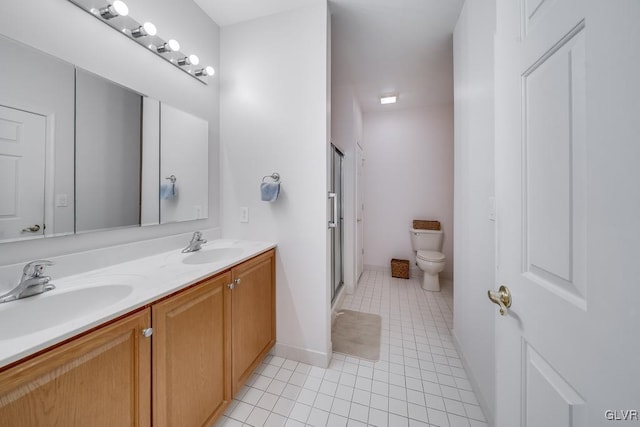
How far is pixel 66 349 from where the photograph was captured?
0.62 metres

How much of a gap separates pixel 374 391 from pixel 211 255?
137 centimetres

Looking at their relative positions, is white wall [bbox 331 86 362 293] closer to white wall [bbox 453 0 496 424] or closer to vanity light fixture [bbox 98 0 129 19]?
white wall [bbox 453 0 496 424]

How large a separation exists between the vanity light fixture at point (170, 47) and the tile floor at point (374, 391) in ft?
7.07

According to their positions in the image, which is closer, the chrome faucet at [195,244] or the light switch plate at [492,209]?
the light switch plate at [492,209]

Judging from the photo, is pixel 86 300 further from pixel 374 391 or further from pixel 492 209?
pixel 492 209

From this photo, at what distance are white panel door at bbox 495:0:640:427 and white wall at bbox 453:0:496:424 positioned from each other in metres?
0.60

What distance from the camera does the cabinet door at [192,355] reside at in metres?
0.89

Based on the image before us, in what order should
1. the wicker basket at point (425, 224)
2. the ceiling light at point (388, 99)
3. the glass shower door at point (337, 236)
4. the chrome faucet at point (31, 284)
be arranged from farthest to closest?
the wicker basket at point (425, 224), the ceiling light at point (388, 99), the glass shower door at point (337, 236), the chrome faucet at point (31, 284)

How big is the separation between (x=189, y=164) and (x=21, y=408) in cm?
140

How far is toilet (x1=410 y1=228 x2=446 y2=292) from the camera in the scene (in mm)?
2906

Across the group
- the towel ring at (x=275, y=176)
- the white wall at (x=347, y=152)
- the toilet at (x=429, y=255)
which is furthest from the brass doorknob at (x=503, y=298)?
the toilet at (x=429, y=255)

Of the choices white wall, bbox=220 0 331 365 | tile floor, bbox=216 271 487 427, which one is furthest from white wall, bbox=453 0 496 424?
white wall, bbox=220 0 331 365

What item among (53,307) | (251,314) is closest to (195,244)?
(251,314)

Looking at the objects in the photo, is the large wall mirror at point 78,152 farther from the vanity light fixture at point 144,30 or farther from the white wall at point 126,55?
the vanity light fixture at point 144,30
